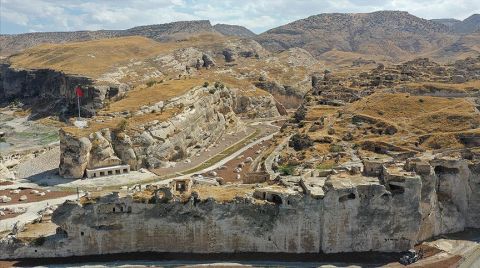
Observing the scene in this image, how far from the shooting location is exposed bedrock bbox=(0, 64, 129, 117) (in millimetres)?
146375

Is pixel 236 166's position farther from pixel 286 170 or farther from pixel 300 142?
pixel 286 170

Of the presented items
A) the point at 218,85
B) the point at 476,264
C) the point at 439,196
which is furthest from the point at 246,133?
the point at 476,264

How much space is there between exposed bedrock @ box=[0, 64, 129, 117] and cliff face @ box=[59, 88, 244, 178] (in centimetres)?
4179

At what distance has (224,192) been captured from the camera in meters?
52.2

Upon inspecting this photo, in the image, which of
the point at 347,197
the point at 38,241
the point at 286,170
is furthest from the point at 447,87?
the point at 38,241

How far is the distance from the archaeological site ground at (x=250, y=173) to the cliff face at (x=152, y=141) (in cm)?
30

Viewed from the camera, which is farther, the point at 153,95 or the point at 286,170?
the point at 153,95

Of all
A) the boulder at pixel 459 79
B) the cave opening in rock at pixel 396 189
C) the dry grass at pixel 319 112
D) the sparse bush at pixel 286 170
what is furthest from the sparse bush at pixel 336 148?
the boulder at pixel 459 79

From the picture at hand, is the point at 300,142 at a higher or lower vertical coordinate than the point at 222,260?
higher

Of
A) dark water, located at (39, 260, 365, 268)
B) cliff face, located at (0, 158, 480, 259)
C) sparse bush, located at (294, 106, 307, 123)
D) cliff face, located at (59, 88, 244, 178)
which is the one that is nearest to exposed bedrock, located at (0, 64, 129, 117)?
cliff face, located at (59, 88, 244, 178)

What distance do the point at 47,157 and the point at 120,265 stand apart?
5416 centimetres

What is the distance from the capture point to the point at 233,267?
4822 cm

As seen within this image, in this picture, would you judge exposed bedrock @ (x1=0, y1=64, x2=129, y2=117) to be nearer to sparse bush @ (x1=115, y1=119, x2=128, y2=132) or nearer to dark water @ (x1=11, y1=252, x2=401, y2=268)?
sparse bush @ (x1=115, y1=119, x2=128, y2=132)

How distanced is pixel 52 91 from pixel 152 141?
10155 centimetres
